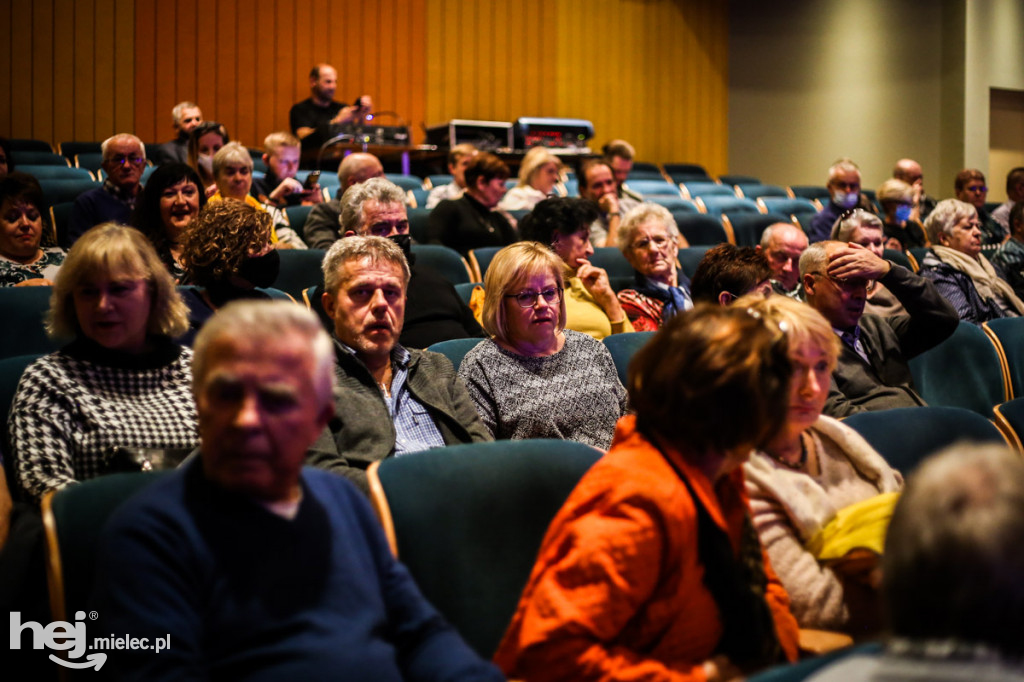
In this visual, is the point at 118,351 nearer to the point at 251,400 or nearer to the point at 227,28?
the point at 251,400

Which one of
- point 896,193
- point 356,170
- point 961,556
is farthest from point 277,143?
point 961,556

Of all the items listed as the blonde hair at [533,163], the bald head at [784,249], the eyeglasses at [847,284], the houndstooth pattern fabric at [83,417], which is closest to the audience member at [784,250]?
the bald head at [784,249]

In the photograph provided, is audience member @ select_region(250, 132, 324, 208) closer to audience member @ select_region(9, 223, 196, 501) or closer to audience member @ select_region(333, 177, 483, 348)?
audience member @ select_region(333, 177, 483, 348)

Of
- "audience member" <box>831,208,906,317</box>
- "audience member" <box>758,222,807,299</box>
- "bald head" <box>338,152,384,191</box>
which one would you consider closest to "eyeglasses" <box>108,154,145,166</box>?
"bald head" <box>338,152,384,191</box>

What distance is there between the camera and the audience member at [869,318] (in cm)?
250

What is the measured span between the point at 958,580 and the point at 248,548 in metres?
0.76

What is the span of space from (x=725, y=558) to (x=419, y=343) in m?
1.81

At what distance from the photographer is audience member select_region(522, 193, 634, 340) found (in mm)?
3045

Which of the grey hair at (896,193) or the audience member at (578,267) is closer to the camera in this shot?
the audience member at (578,267)

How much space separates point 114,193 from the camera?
378cm

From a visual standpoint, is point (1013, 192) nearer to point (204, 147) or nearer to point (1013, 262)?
point (1013, 262)

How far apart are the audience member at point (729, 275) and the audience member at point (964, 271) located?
1.36 m

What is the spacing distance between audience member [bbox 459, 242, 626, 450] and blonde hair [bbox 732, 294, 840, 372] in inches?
25.7

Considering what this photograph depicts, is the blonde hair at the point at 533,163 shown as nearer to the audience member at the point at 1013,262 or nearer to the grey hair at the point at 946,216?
the grey hair at the point at 946,216
